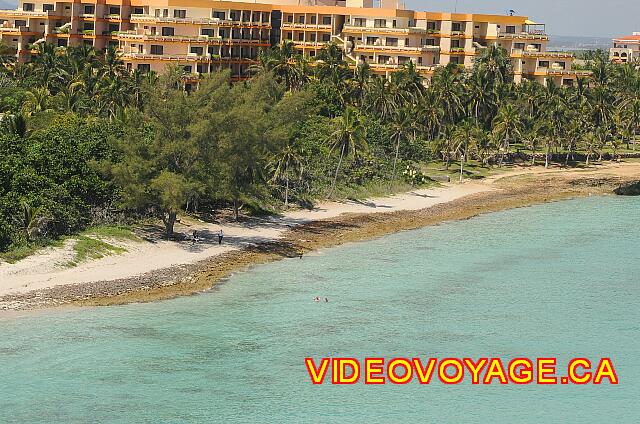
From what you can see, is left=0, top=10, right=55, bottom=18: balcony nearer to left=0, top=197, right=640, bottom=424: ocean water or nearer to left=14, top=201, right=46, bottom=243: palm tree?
left=0, top=197, right=640, bottom=424: ocean water

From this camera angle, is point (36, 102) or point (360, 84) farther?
point (360, 84)

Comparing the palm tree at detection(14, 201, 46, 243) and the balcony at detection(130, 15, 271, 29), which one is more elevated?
the balcony at detection(130, 15, 271, 29)

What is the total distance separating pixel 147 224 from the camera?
7112 cm

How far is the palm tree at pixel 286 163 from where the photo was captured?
260ft

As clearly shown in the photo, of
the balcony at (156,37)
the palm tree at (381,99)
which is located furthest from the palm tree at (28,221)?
the balcony at (156,37)

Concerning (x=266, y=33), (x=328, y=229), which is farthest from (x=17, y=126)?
(x=266, y=33)

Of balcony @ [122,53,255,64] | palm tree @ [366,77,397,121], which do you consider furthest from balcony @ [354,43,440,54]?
palm tree @ [366,77,397,121]

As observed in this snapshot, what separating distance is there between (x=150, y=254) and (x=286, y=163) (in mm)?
17350

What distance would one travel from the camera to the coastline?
56.9 meters

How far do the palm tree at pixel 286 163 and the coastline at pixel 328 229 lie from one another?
319cm

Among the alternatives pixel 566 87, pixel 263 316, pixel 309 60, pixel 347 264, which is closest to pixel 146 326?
pixel 263 316

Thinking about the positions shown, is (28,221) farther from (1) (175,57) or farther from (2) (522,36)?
(2) (522,36)

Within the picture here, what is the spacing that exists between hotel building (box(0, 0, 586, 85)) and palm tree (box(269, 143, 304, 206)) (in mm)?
37460

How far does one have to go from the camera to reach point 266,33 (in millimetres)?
129125
